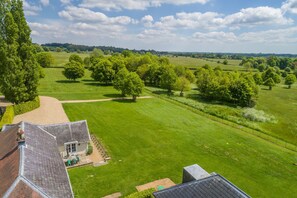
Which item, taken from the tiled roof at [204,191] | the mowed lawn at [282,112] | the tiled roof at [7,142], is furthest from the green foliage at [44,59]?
the tiled roof at [204,191]

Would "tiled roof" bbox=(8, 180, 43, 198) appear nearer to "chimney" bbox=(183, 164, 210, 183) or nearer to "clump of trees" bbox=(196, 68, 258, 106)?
"chimney" bbox=(183, 164, 210, 183)

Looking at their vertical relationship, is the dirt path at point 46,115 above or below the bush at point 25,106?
below

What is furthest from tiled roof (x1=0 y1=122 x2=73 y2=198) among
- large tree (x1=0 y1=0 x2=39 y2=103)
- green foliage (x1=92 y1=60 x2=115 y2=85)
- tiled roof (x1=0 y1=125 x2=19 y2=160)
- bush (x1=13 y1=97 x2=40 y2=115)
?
green foliage (x1=92 y1=60 x2=115 y2=85)

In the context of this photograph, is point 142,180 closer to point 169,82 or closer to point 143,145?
point 143,145

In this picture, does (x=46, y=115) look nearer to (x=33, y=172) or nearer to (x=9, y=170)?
(x=9, y=170)

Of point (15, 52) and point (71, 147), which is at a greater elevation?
point (15, 52)

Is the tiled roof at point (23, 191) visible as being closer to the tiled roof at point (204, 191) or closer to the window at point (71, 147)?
the tiled roof at point (204, 191)

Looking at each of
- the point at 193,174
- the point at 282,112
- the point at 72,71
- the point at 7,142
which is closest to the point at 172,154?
the point at 193,174

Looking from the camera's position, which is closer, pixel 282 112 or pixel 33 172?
pixel 33 172
